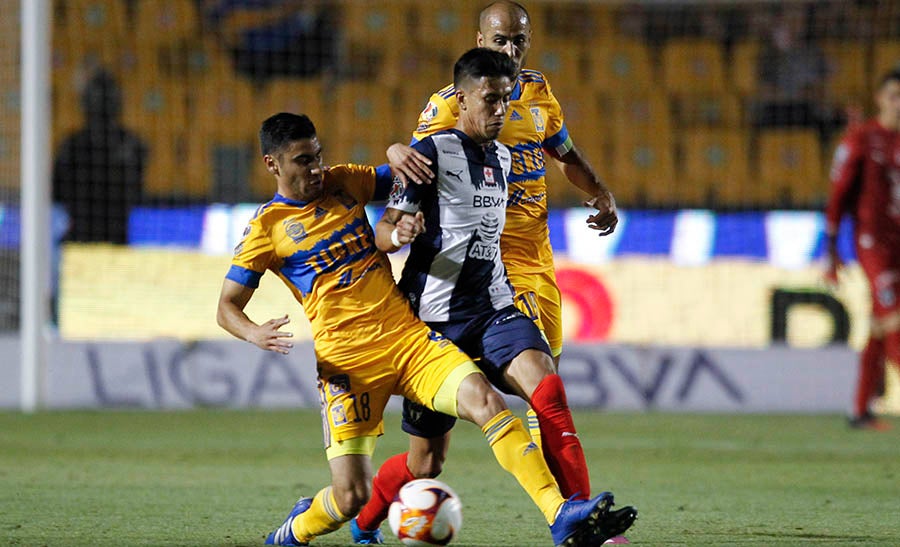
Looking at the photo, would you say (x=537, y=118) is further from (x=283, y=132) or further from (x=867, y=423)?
(x=867, y=423)

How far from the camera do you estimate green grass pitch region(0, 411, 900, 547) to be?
4.92 meters

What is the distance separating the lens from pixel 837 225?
30.7 feet

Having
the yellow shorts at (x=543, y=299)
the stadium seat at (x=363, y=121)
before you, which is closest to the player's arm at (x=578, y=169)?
the yellow shorts at (x=543, y=299)

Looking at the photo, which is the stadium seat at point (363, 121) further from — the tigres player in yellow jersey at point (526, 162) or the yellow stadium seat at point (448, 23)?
the tigres player in yellow jersey at point (526, 162)

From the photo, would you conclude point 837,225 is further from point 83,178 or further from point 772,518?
point 83,178

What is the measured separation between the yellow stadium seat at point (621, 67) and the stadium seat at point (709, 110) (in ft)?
1.37

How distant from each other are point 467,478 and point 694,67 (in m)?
8.56

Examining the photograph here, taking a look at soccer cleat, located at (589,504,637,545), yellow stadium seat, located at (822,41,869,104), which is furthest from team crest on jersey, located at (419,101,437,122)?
yellow stadium seat, located at (822,41,869,104)

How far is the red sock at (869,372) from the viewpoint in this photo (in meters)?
9.23

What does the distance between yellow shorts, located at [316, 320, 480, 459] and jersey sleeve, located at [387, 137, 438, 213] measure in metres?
0.40

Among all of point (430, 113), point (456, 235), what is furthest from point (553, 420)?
point (430, 113)

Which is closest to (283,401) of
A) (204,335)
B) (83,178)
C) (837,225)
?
(204,335)

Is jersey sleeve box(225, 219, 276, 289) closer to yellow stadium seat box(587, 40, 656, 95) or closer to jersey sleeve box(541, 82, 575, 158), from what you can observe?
jersey sleeve box(541, 82, 575, 158)

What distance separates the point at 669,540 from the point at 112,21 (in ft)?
33.8
